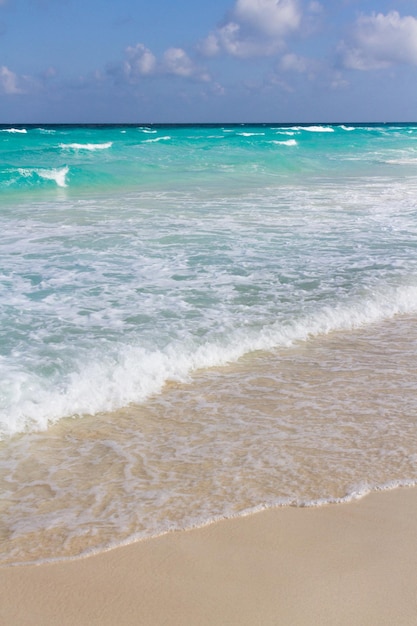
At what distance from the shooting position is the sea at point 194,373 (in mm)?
3348

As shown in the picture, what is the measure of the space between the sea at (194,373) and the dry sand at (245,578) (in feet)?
0.48

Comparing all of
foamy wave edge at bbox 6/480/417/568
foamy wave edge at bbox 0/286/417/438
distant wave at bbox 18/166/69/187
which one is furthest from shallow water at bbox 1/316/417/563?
distant wave at bbox 18/166/69/187

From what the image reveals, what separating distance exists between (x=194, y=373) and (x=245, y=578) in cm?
250

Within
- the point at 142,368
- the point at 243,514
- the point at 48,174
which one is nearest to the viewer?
the point at 243,514

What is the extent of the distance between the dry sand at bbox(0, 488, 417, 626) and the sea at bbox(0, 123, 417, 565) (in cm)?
15

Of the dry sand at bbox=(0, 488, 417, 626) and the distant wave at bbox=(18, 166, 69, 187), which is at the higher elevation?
the distant wave at bbox=(18, 166, 69, 187)

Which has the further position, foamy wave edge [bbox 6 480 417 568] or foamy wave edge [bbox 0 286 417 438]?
foamy wave edge [bbox 0 286 417 438]

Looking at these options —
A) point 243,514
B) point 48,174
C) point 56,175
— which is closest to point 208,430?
point 243,514

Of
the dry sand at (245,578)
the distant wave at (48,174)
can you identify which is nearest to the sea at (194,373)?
the dry sand at (245,578)

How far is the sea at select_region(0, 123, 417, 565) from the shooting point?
3.35 m

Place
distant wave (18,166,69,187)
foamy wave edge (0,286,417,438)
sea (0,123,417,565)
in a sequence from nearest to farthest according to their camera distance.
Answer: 1. sea (0,123,417,565)
2. foamy wave edge (0,286,417,438)
3. distant wave (18,166,69,187)

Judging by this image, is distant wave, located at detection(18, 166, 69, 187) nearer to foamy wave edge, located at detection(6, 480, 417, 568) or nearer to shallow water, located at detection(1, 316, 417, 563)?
shallow water, located at detection(1, 316, 417, 563)

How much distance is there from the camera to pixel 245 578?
267cm

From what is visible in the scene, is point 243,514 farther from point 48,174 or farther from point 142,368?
point 48,174
